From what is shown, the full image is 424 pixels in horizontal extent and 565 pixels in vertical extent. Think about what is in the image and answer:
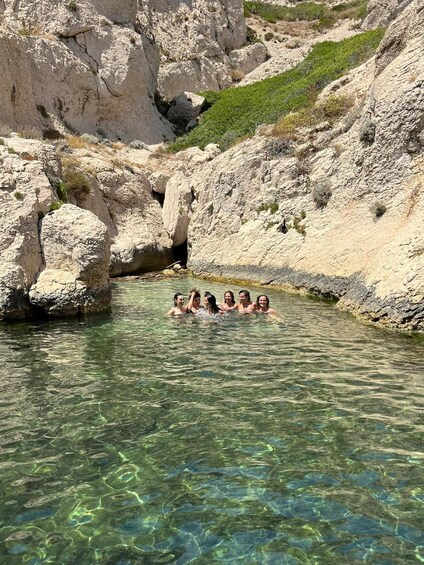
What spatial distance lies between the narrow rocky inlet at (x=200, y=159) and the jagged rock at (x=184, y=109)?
22cm

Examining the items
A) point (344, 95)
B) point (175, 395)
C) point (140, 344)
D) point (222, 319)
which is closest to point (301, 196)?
point (344, 95)

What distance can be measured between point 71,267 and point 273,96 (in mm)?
36184

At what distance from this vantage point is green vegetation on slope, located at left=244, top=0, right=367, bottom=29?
2904 inches

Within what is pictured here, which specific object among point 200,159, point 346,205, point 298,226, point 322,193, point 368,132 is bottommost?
point 298,226

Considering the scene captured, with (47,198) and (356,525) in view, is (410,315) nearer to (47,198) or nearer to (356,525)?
(356,525)

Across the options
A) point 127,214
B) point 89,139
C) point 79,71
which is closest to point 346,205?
point 127,214

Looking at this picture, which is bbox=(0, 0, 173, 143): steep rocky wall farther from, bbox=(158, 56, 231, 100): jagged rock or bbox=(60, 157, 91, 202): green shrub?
bbox=(60, 157, 91, 202): green shrub

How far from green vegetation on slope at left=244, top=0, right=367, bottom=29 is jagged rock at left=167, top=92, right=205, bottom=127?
3287 cm

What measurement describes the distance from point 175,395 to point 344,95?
25.3 metres

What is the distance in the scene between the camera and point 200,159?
40438 mm

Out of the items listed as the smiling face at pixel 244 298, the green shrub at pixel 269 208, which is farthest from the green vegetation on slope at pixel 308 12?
the smiling face at pixel 244 298

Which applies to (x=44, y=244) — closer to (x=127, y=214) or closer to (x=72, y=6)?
(x=127, y=214)

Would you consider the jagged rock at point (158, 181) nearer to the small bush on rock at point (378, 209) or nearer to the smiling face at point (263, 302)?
the small bush on rock at point (378, 209)

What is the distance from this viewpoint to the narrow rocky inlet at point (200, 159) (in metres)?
16.0
